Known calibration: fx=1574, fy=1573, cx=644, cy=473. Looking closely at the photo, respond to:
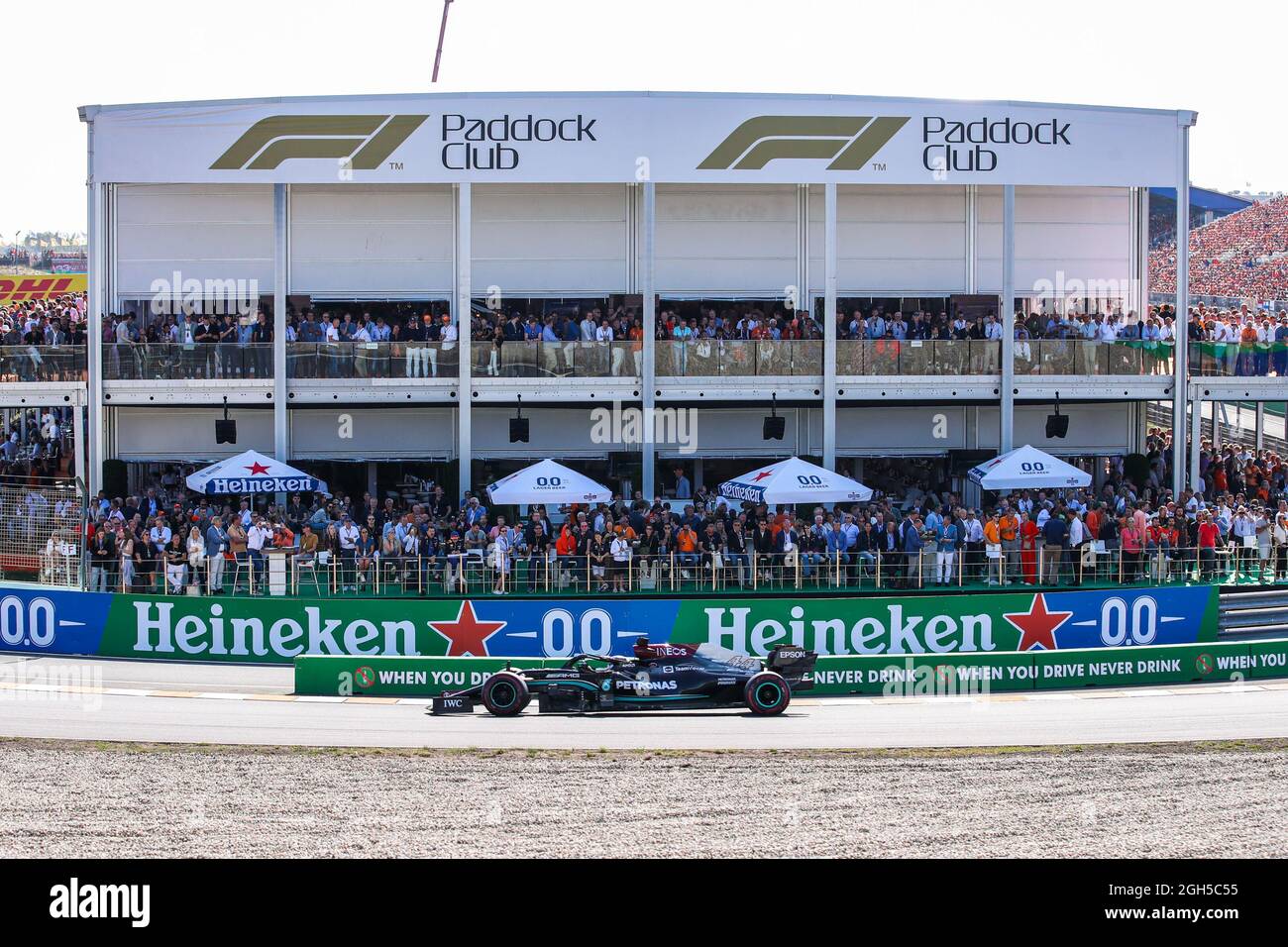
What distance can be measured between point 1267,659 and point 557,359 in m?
14.2

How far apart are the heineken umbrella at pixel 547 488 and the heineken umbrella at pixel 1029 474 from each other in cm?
730

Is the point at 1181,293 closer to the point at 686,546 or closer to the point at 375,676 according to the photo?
the point at 686,546

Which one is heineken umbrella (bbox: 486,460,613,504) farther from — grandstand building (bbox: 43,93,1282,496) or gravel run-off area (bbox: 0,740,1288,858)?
gravel run-off area (bbox: 0,740,1288,858)

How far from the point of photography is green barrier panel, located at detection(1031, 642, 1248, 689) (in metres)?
24.3

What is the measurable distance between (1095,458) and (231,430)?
18.7m

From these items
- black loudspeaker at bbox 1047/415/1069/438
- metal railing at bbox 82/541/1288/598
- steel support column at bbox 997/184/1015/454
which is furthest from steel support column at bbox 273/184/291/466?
black loudspeaker at bbox 1047/415/1069/438

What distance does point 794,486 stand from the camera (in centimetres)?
2784

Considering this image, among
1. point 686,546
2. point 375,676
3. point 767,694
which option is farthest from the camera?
point 686,546

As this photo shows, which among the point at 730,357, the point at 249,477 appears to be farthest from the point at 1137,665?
the point at 249,477

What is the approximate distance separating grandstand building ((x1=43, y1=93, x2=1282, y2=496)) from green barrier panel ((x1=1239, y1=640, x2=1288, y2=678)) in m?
8.24

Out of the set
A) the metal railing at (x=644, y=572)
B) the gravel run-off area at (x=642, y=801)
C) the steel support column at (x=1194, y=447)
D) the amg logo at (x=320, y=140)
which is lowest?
the gravel run-off area at (x=642, y=801)

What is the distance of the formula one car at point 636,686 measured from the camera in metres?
21.8

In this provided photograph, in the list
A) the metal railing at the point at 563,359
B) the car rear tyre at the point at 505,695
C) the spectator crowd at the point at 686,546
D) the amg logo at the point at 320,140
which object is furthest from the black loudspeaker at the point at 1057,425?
the car rear tyre at the point at 505,695

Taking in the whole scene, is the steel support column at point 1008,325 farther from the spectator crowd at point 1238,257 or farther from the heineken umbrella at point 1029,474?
the spectator crowd at point 1238,257
